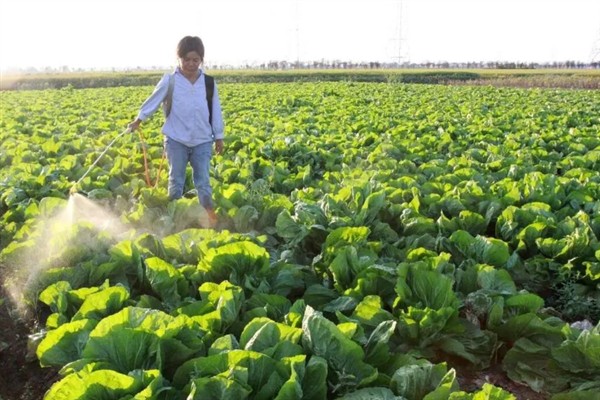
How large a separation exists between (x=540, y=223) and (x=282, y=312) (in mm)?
2575

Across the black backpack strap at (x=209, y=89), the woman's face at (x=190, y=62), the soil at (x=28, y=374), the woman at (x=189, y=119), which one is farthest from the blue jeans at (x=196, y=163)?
the soil at (x=28, y=374)

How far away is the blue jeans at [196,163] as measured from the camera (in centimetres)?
563

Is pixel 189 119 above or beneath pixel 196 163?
above

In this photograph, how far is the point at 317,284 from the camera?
3.61 m

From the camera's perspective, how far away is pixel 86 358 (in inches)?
93.5

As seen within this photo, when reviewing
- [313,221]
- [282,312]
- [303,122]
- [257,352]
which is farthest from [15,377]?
[303,122]

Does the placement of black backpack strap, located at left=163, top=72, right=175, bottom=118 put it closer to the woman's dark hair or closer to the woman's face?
the woman's face

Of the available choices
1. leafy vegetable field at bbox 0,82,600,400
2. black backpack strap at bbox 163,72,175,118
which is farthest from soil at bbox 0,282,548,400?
black backpack strap at bbox 163,72,175,118

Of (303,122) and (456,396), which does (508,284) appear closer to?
(456,396)

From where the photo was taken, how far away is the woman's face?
5070 millimetres

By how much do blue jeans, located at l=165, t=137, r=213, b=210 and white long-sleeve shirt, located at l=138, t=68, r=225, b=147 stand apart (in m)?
0.12

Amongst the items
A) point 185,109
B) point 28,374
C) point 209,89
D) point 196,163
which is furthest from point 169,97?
point 28,374

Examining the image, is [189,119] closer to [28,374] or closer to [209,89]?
[209,89]

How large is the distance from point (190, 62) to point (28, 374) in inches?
115
